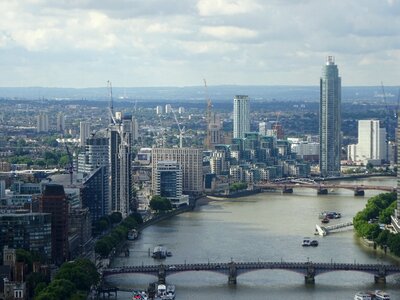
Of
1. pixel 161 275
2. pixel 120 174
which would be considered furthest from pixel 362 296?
pixel 120 174

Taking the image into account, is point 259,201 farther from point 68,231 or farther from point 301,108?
point 301,108

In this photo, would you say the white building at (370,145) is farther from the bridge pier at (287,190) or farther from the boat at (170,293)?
the boat at (170,293)

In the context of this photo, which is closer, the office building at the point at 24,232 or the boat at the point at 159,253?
the office building at the point at 24,232

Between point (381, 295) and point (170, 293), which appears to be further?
point (170, 293)

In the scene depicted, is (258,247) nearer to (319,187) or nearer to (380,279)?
(380,279)

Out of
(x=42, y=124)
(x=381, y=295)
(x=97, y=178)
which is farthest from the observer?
(x=42, y=124)

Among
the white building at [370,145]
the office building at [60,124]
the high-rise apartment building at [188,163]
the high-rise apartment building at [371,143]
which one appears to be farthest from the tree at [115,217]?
the office building at [60,124]

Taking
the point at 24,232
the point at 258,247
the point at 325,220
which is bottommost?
the point at 258,247
